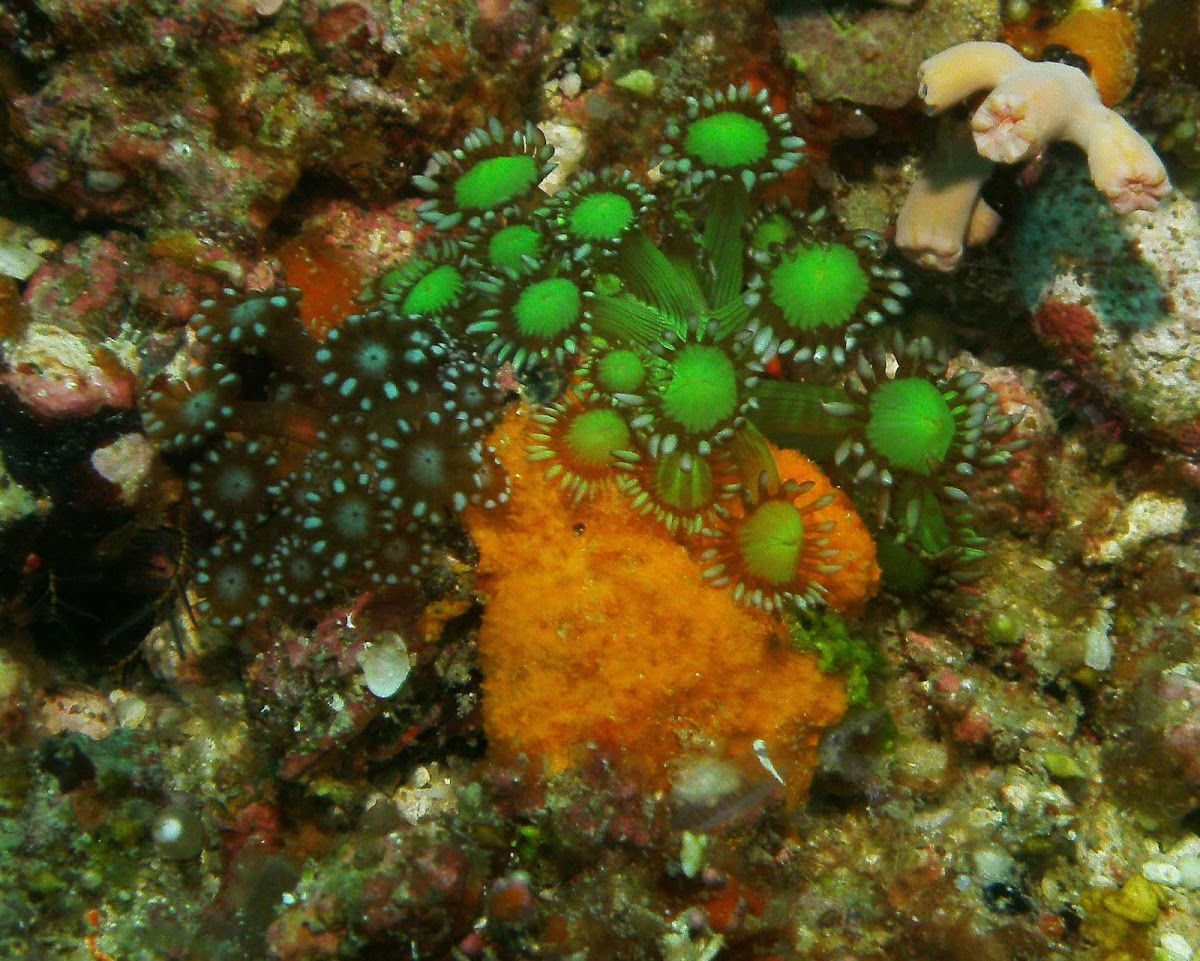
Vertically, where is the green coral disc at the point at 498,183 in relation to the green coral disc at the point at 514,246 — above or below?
above

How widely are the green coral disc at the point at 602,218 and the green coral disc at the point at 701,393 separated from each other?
76cm

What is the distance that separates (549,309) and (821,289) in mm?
1207

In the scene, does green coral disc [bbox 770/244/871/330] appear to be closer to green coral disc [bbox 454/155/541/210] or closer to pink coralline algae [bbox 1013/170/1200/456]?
pink coralline algae [bbox 1013/170/1200/456]

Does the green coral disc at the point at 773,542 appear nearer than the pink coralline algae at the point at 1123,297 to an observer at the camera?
Yes

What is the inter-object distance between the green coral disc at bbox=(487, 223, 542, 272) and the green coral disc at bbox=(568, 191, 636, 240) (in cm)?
20

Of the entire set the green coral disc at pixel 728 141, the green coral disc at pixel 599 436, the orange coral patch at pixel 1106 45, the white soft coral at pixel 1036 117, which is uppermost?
the orange coral patch at pixel 1106 45

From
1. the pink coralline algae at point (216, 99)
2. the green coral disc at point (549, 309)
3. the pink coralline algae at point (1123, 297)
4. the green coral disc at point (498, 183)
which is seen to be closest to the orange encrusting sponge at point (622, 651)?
the green coral disc at point (549, 309)

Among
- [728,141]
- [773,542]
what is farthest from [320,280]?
[773,542]

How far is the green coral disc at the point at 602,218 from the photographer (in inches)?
153

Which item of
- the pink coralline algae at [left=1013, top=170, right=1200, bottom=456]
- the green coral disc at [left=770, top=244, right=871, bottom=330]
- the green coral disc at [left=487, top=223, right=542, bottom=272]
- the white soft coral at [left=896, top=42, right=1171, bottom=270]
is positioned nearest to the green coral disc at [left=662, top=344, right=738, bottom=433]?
the green coral disc at [left=770, top=244, right=871, bottom=330]

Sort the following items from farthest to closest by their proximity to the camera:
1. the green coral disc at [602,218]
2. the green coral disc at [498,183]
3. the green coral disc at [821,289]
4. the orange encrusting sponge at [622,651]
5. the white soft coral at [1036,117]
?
the green coral disc at [498,183] → the green coral disc at [602,218] → the green coral disc at [821,289] → the orange encrusting sponge at [622,651] → the white soft coral at [1036,117]

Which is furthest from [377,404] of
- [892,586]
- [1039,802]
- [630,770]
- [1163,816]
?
[1163,816]

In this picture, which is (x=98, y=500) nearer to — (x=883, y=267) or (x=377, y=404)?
(x=377, y=404)

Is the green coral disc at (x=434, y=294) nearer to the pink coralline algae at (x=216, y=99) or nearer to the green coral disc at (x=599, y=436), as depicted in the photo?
the pink coralline algae at (x=216, y=99)
